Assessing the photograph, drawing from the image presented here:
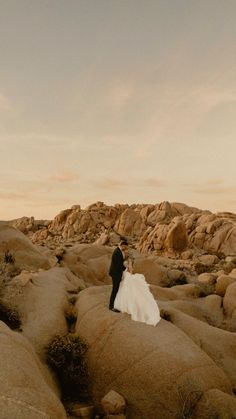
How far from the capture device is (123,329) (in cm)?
1301

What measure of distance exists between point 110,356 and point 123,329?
0.98 meters

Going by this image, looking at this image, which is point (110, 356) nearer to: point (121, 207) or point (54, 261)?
point (54, 261)

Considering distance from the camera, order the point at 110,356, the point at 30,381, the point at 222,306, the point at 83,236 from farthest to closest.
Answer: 1. the point at 83,236
2. the point at 222,306
3. the point at 110,356
4. the point at 30,381

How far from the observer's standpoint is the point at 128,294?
46.9 feet

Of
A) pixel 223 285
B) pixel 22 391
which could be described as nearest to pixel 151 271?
pixel 223 285

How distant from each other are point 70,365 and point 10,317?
128 inches

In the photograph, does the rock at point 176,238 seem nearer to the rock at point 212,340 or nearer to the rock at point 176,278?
the rock at point 176,278

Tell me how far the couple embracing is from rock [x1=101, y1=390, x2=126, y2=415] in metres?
3.27

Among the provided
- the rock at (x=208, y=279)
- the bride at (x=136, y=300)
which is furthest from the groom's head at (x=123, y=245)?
the rock at (x=208, y=279)

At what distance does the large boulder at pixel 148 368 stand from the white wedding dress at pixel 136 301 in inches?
13.3

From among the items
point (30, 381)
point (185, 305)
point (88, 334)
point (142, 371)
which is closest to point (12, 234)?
point (185, 305)

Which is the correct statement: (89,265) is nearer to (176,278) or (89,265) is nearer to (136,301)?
(176,278)

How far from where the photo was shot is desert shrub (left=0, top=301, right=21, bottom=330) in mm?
14025

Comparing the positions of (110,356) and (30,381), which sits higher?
(30,381)
